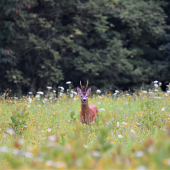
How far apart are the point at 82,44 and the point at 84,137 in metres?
11.7

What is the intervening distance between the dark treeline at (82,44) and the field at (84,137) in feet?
21.1

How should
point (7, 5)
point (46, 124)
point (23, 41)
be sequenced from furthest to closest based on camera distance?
point (23, 41) → point (7, 5) → point (46, 124)

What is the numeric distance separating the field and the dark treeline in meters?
6.44

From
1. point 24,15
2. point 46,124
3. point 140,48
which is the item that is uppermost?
point 24,15

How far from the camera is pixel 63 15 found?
16.1 metres

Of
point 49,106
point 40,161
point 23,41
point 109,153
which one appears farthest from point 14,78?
point 40,161

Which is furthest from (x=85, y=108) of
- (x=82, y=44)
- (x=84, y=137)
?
(x=82, y=44)

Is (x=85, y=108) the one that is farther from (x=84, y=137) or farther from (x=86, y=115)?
(x=84, y=137)

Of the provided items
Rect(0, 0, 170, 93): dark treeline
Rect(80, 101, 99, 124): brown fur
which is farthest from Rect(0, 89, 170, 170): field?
Rect(0, 0, 170, 93): dark treeline

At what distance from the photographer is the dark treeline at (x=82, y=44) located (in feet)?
46.5

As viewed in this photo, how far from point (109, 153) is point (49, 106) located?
381cm

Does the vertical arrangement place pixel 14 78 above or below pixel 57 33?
below

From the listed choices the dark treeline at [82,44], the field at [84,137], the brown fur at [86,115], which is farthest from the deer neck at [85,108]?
the dark treeline at [82,44]

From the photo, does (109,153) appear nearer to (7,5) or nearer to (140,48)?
(7,5)
